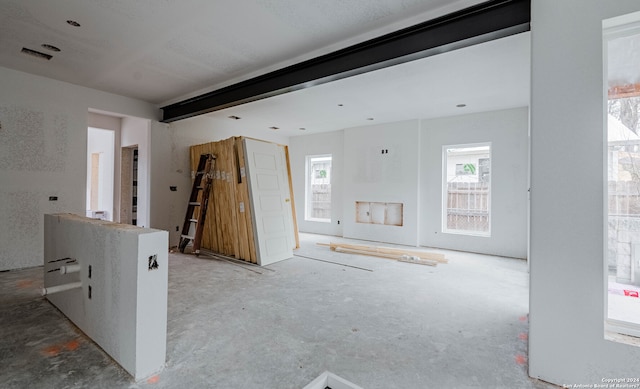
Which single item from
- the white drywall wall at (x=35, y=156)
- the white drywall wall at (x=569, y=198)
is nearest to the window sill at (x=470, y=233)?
the white drywall wall at (x=569, y=198)

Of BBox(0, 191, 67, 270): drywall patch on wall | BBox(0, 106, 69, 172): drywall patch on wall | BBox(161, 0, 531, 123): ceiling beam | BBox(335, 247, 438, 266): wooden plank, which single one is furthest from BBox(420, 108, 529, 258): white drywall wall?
BBox(0, 191, 67, 270): drywall patch on wall

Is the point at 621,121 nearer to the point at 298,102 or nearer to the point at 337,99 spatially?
the point at 337,99

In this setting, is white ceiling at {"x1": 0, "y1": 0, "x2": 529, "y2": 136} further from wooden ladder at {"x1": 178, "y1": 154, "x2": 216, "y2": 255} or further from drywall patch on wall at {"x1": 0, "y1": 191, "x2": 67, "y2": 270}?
drywall patch on wall at {"x1": 0, "y1": 191, "x2": 67, "y2": 270}

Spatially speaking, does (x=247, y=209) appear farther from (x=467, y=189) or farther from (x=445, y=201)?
(x=467, y=189)

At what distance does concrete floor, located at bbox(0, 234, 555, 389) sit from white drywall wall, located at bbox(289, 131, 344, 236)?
3675 mm

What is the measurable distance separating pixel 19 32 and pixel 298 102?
3.58 m

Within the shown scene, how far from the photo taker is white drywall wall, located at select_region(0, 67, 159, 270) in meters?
4.12

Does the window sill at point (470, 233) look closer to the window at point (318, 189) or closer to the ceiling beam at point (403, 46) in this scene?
the window at point (318, 189)

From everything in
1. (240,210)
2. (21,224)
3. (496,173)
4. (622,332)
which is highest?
(496,173)

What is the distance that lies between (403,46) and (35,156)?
546 cm

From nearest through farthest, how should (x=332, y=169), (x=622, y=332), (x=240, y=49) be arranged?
1. (x=622, y=332)
2. (x=240, y=49)
3. (x=332, y=169)

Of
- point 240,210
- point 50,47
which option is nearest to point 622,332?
point 240,210

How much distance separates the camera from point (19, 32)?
10.2 ft

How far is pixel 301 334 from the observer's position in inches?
94.5
